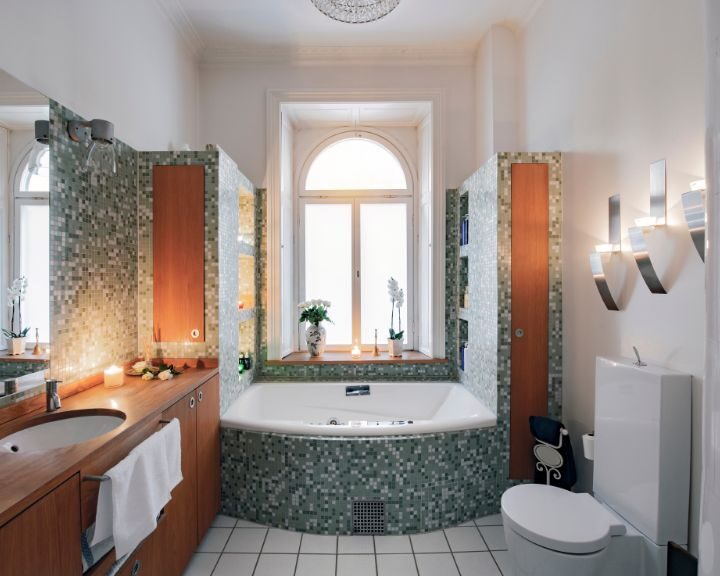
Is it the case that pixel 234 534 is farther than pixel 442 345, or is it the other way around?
pixel 442 345

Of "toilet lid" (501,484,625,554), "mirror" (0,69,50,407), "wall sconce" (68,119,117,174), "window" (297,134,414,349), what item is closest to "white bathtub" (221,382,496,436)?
"window" (297,134,414,349)

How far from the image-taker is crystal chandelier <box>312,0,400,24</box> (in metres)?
2.04

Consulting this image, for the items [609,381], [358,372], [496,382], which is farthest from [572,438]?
[358,372]

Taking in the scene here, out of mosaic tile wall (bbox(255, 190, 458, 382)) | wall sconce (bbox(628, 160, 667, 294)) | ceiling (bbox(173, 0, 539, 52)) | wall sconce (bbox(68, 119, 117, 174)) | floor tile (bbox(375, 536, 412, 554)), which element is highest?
ceiling (bbox(173, 0, 539, 52))

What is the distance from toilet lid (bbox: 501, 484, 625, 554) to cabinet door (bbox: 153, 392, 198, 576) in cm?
135

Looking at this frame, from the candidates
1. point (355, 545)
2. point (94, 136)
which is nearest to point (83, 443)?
point (94, 136)

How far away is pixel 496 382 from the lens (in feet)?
7.48

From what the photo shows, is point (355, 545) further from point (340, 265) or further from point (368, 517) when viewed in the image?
point (340, 265)

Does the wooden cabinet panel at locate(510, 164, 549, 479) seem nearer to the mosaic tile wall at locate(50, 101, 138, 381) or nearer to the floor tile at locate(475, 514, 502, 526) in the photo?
the floor tile at locate(475, 514, 502, 526)

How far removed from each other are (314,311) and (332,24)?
203 centimetres

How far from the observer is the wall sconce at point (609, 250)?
5.79ft

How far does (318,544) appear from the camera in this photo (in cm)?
202

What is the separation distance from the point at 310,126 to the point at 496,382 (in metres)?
2.57

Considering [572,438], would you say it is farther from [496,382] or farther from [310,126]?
[310,126]
